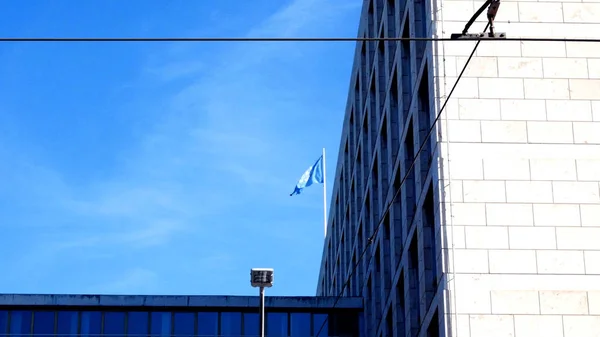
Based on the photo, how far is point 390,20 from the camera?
53.5 metres

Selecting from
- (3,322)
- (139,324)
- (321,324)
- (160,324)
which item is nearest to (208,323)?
(160,324)

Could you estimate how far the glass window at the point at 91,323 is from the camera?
64.2 metres

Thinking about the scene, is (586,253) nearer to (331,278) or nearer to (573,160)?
(573,160)

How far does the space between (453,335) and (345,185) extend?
40483 mm

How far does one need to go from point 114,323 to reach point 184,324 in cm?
339

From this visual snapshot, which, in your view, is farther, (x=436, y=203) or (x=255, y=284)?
(x=436, y=203)

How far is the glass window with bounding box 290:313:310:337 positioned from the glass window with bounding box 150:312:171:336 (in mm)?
6058

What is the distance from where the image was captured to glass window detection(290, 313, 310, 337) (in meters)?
65.1

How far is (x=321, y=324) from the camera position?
6556 centimetres

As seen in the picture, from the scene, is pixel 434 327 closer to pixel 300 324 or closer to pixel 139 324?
pixel 300 324

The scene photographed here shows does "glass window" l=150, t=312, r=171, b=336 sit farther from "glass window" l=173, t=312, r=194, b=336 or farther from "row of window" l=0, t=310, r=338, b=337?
"glass window" l=173, t=312, r=194, b=336

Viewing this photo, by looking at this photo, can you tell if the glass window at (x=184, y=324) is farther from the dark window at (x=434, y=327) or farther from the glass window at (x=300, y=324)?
the dark window at (x=434, y=327)

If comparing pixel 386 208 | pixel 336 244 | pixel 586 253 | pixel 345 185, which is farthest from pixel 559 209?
pixel 336 244

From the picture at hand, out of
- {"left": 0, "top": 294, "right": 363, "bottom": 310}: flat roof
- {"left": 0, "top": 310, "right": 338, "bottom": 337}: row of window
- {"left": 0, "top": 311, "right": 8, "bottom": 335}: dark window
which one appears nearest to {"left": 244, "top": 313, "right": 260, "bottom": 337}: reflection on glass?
{"left": 0, "top": 310, "right": 338, "bottom": 337}: row of window
